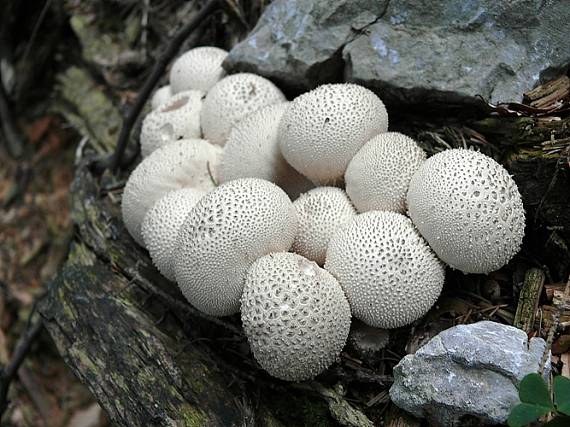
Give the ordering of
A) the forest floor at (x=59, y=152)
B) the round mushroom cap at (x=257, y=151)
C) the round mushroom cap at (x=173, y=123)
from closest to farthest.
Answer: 1. the round mushroom cap at (x=257, y=151)
2. the round mushroom cap at (x=173, y=123)
3. the forest floor at (x=59, y=152)

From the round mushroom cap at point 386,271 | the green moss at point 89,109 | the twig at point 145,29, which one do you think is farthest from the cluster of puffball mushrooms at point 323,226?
the twig at point 145,29

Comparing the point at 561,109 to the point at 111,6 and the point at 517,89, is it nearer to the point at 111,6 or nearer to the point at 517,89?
the point at 517,89

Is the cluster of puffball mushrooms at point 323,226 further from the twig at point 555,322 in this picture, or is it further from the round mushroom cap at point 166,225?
the twig at point 555,322

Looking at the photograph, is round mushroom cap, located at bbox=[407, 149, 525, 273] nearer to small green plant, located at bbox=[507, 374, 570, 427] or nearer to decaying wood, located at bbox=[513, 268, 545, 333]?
decaying wood, located at bbox=[513, 268, 545, 333]

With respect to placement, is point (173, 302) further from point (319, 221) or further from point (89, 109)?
point (89, 109)

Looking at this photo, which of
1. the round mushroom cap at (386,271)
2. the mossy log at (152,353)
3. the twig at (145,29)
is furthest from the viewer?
the twig at (145,29)

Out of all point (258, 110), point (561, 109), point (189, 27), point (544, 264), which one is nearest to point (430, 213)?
point (544, 264)
